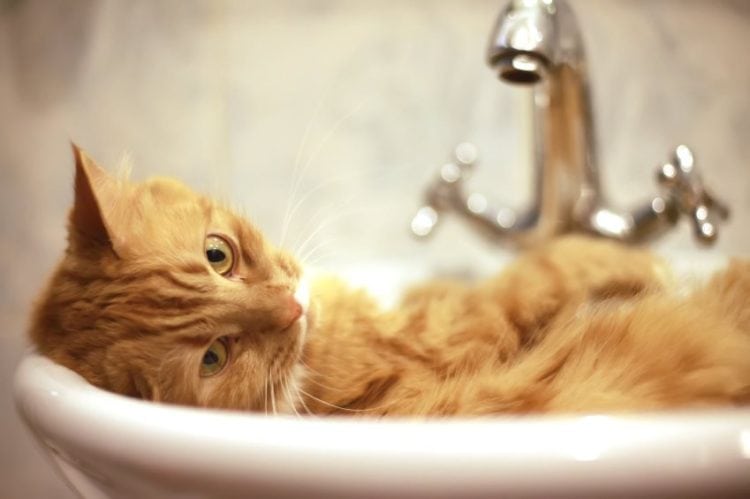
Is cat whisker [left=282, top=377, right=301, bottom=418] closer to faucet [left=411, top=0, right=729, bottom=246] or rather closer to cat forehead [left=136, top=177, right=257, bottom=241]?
cat forehead [left=136, top=177, right=257, bottom=241]

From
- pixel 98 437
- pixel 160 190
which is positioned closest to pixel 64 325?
pixel 160 190

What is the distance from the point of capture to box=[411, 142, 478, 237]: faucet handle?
1.14m

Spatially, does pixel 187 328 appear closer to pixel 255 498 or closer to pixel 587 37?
pixel 255 498

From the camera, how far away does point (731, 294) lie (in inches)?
27.8

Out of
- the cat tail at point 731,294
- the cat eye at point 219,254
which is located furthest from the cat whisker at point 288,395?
the cat tail at point 731,294

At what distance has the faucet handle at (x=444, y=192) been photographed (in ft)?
3.75

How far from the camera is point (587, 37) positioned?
1.25 metres

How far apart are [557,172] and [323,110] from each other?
0.57 meters

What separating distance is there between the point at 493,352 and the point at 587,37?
0.82 meters

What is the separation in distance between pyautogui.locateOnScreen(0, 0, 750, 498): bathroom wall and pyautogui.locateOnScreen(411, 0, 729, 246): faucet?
0.23 meters

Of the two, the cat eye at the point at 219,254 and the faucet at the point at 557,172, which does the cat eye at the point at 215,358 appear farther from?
the faucet at the point at 557,172

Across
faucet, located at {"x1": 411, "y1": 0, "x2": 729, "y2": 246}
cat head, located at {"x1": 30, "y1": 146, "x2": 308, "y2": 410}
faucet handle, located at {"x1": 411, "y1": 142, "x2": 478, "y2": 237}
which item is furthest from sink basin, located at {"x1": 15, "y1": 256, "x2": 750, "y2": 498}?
faucet handle, located at {"x1": 411, "y1": 142, "x2": 478, "y2": 237}

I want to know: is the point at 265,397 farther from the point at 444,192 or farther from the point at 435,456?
the point at 444,192

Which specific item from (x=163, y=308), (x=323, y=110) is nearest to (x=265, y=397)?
(x=163, y=308)
